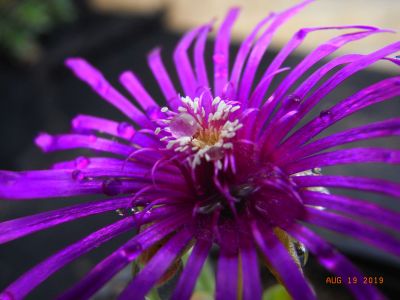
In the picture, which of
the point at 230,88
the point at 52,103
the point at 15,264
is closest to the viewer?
the point at 230,88

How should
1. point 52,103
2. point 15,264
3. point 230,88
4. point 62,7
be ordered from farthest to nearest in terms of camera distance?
point 62,7, point 52,103, point 15,264, point 230,88

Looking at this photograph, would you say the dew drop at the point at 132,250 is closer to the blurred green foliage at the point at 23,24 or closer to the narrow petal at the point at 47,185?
the narrow petal at the point at 47,185

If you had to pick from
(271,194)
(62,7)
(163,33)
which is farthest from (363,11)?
(271,194)

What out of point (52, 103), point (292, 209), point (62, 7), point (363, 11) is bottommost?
point (292, 209)

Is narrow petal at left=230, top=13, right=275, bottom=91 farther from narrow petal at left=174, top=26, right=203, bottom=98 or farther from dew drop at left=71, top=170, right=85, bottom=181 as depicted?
dew drop at left=71, top=170, right=85, bottom=181

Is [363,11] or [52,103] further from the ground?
[52,103]

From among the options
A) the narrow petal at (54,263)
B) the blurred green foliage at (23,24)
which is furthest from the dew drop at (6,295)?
the blurred green foliage at (23,24)

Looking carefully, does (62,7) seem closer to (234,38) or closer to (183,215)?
(234,38)

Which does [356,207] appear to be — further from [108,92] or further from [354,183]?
[108,92]
